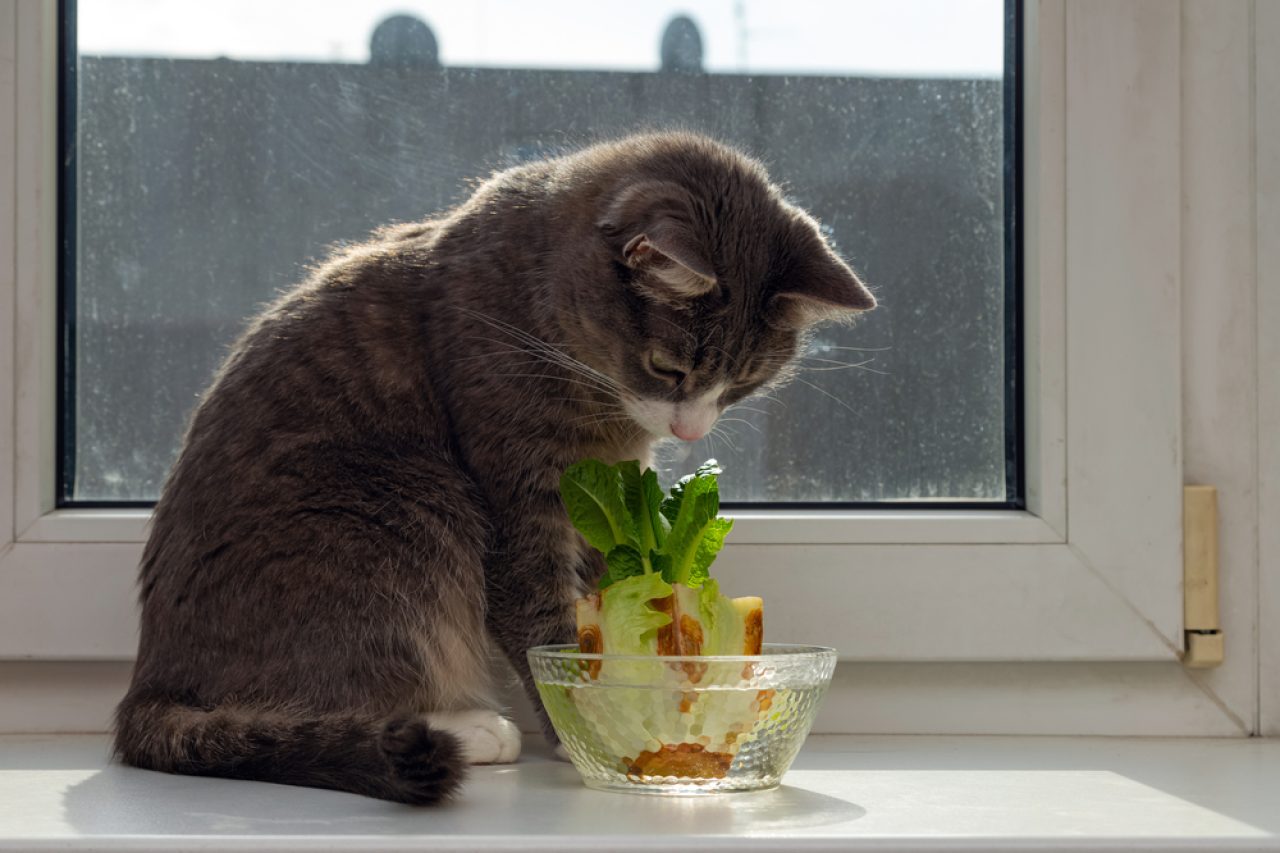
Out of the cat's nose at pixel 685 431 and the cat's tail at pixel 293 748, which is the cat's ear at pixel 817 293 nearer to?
the cat's nose at pixel 685 431

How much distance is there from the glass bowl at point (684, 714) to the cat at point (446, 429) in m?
0.18

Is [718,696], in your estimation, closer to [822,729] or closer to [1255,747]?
[822,729]

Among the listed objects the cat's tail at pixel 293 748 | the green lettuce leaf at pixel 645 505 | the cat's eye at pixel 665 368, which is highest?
the cat's eye at pixel 665 368

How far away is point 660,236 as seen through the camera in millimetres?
1239

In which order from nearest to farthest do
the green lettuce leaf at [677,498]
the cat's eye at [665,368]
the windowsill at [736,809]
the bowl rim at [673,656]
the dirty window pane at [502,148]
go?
the windowsill at [736,809], the bowl rim at [673,656], the green lettuce leaf at [677,498], the cat's eye at [665,368], the dirty window pane at [502,148]

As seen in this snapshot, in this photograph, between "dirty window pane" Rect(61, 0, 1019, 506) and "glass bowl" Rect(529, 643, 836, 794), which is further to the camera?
"dirty window pane" Rect(61, 0, 1019, 506)

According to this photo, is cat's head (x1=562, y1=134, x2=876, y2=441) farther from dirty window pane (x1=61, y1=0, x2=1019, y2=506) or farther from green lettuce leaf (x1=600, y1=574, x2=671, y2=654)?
green lettuce leaf (x1=600, y1=574, x2=671, y2=654)

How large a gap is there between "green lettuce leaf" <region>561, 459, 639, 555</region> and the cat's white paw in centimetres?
24

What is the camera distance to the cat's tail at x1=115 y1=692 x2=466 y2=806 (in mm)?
958

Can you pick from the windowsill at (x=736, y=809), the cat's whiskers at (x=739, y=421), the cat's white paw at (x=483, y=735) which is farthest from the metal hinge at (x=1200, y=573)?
the cat's white paw at (x=483, y=735)

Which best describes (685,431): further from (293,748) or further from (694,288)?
(293,748)

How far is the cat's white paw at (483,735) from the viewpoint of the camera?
123 centimetres

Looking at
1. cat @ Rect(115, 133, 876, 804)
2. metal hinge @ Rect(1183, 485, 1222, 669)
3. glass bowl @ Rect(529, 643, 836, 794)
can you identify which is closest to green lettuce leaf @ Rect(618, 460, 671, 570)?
glass bowl @ Rect(529, 643, 836, 794)

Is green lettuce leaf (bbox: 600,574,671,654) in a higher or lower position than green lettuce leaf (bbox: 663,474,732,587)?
lower
